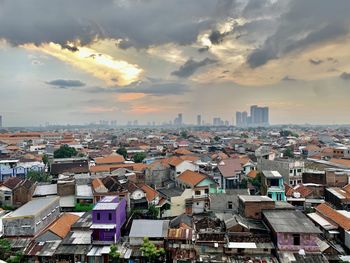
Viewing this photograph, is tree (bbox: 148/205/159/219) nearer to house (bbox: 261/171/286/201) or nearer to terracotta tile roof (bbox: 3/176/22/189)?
house (bbox: 261/171/286/201)

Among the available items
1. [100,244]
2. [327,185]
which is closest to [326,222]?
[327,185]

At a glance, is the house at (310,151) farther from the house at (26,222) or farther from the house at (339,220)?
the house at (26,222)

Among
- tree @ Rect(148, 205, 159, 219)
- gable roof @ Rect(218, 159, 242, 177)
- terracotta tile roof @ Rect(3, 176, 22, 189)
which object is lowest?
tree @ Rect(148, 205, 159, 219)

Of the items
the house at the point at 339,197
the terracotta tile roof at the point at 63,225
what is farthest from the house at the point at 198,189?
the house at the point at 339,197

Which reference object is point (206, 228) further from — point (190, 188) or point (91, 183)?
point (91, 183)

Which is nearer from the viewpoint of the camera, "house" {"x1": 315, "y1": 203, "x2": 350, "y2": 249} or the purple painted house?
the purple painted house

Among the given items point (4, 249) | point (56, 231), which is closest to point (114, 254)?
point (56, 231)

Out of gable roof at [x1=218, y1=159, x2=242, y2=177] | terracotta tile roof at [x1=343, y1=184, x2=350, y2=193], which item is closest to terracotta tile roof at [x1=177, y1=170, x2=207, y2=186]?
gable roof at [x1=218, y1=159, x2=242, y2=177]
